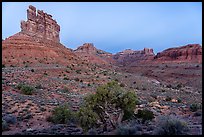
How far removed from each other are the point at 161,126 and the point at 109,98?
2.69 m

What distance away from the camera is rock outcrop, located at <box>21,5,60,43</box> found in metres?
62.8

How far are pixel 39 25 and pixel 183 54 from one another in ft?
122

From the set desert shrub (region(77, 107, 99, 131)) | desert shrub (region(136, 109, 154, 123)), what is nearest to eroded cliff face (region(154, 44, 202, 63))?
desert shrub (region(136, 109, 154, 123))

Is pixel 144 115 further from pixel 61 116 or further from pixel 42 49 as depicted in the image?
pixel 42 49

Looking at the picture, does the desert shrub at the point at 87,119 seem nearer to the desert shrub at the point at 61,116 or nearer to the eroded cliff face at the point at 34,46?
the desert shrub at the point at 61,116

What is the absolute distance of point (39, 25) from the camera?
65312mm

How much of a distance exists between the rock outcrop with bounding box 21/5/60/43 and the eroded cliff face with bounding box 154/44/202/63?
30.6 meters

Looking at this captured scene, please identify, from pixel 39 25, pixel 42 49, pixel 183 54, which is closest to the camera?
pixel 42 49

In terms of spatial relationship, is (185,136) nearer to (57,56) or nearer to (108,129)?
(108,129)

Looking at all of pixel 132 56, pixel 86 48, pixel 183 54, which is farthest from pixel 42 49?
pixel 132 56

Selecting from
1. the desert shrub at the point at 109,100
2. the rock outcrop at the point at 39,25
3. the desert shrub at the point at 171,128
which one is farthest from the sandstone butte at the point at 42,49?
the desert shrub at the point at 171,128

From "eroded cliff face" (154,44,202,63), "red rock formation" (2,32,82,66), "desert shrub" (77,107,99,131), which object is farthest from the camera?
"eroded cliff face" (154,44,202,63)

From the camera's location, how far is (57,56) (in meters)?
54.9

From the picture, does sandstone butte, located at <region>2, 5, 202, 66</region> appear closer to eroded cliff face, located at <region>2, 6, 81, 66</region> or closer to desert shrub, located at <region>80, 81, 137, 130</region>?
eroded cliff face, located at <region>2, 6, 81, 66</region>
